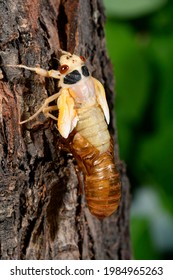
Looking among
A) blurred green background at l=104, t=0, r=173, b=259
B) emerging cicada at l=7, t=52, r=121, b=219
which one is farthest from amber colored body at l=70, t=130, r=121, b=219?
blurred green background at l=104, t=0, r=173, b=259

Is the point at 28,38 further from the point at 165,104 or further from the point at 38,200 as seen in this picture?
the point at 165,104

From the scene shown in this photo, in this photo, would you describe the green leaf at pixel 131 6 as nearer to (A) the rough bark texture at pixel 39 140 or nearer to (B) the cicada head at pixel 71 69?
(A) the rough bark texture at pixel 39 140

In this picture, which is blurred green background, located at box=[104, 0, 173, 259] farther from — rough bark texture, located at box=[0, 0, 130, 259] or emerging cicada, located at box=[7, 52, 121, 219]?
emerging cicada, located at box=[7, 52, 121, 219]

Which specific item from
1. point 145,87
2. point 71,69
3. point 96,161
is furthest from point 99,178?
point 145,87

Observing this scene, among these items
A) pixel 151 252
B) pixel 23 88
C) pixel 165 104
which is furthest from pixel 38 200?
pixel 165 104
